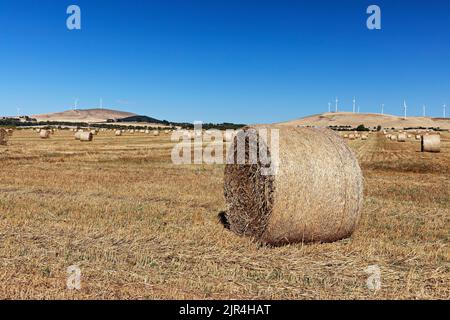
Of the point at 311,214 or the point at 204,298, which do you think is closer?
the point at 204,298

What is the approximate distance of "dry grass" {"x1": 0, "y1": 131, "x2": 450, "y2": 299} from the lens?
6.09 m

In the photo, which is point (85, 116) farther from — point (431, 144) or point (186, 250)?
point (186, 250)

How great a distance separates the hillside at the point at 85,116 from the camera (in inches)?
5999

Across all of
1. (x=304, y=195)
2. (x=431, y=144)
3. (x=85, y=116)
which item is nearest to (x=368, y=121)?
(x=85, y=116)

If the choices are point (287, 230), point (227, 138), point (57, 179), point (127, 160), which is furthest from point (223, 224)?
point (227, 138)

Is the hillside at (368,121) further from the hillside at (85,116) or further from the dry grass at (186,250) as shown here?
the dry grass at (186,250)

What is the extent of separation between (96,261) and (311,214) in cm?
379

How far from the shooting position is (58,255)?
7422 mm

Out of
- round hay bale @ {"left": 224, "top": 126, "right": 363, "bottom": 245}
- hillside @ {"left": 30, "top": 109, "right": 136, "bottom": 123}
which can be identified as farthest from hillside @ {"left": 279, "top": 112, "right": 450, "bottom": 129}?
round hay bale @ {"left": 224, "top": 126, "right": 363, "bottom": 245}

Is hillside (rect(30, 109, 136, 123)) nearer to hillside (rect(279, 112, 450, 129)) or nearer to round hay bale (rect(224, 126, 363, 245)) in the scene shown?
hillside (rect(279, 112, 450, 129))

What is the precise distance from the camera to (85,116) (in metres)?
162

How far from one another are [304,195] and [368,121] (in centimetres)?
14047

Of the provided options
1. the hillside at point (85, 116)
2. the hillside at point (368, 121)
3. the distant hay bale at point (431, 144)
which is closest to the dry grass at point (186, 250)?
the distant hay bale at point (431, 144)
